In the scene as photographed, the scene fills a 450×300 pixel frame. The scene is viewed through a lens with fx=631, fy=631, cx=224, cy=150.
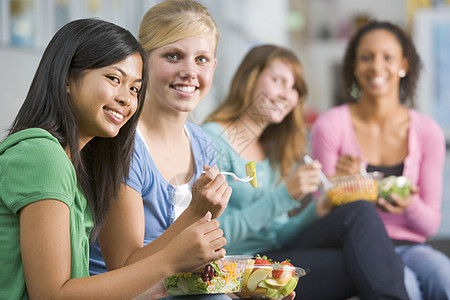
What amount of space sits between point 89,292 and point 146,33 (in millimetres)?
678

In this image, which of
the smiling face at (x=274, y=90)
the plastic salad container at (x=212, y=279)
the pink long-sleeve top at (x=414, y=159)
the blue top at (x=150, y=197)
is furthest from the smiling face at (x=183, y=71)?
the pink long-sleeve top at (x=414, y=159)

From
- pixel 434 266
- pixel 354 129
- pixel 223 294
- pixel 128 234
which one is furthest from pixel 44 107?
A: pixel 354 129

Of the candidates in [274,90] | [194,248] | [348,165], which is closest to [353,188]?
[348,165]

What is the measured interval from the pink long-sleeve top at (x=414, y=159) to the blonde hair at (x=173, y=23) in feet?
3.62

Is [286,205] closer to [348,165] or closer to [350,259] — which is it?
[350,259]

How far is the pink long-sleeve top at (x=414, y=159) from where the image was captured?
233 cm

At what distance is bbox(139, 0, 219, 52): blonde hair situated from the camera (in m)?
1.45

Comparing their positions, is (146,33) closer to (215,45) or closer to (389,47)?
(215,45)

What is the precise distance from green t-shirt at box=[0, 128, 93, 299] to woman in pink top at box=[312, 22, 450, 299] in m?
1.38

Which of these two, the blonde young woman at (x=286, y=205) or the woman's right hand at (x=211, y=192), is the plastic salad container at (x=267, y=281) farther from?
the blonde young woman at (x=286, y=205)

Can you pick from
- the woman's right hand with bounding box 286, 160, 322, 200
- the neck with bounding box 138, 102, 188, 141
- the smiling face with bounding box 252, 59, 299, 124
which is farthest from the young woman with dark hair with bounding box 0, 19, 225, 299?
the smiling face with bounding box 252, 59, 299, 124

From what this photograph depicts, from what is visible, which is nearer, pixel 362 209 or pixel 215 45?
pixel 215 45

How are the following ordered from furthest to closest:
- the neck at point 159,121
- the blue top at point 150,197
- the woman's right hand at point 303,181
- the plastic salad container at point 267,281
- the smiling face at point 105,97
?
the woman's right hand at point 303,181 < the neck at point 159,121 < the blue top at point 150,197 < the plastic salad container at point 267,281 < the smiling face at point 105,97

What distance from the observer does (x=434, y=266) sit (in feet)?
6.63
